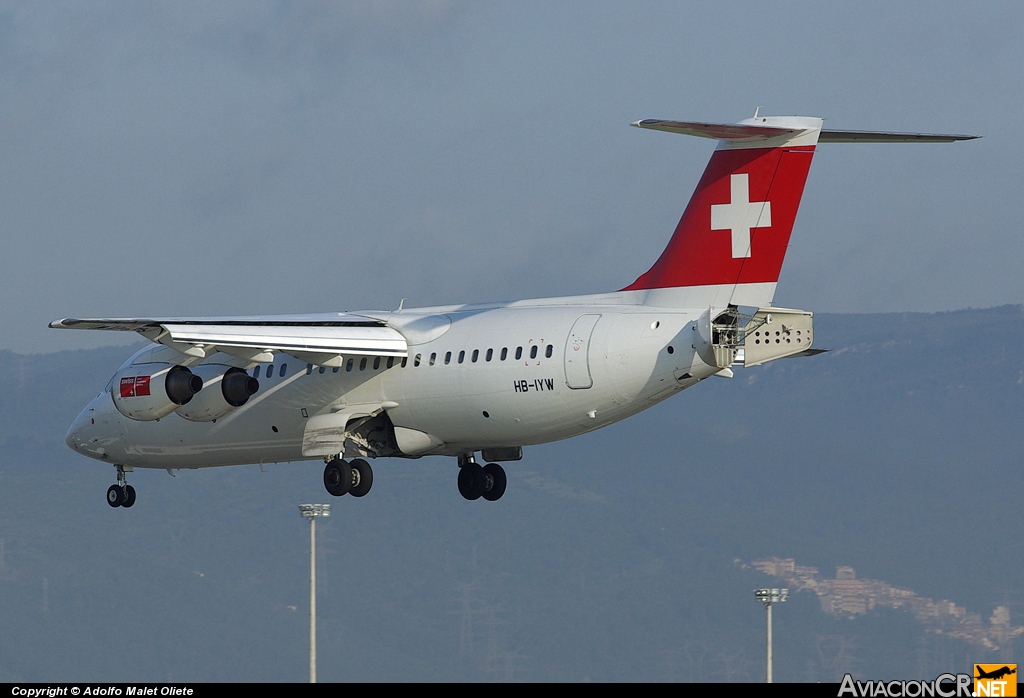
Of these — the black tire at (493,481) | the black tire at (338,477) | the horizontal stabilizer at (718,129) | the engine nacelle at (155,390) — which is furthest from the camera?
the black tire at (493,481)

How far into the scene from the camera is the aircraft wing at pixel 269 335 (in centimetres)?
2327

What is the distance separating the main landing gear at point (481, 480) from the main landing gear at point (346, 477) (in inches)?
97.4

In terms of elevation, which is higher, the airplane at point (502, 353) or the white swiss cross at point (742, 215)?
the white swiss cross at point (742, 215)

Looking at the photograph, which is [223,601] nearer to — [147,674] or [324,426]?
[147,674]

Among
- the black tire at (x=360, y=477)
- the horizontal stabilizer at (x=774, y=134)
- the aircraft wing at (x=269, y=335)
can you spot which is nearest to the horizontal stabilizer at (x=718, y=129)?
the horizontal stabilizer at (x=774, y=134)

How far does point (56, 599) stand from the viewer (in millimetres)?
98000

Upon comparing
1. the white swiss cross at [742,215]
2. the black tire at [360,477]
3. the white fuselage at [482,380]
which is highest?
the white swiss cross at [742,215]

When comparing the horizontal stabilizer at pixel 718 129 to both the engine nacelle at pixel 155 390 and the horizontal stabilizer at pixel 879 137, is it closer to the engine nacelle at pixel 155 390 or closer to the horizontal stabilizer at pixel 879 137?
the horizontal stabilizer at pixel 879 137

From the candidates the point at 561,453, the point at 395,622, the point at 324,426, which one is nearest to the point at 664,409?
the point at 561,453

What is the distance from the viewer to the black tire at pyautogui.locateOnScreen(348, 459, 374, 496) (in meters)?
25.8

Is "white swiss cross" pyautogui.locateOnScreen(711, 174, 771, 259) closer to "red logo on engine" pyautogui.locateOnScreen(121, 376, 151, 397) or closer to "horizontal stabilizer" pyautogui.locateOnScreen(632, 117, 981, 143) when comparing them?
"horizontal stabilizer" pyautogui.locateOnScreen(632, 117, 981, 143)

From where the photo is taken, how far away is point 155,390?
84.4ft

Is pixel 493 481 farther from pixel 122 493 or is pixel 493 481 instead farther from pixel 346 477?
pixel 122 493

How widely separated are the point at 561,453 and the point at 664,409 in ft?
44.1
